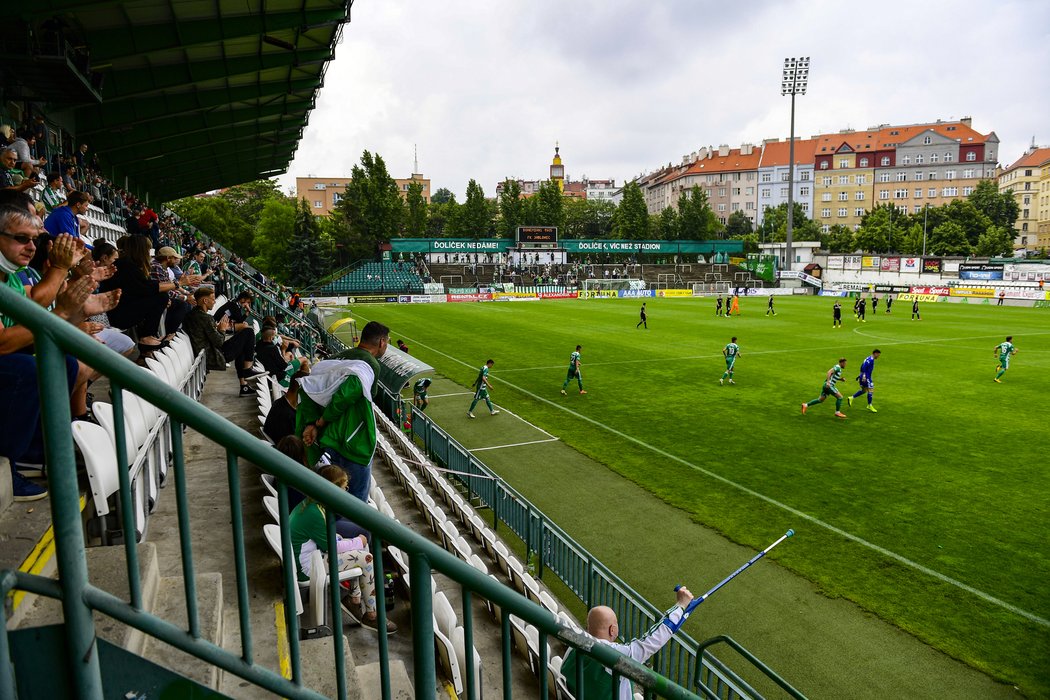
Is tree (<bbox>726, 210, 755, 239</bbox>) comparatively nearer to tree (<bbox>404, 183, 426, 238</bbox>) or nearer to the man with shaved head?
tree (<bbox>404, 183, 426, 238</bbox>)

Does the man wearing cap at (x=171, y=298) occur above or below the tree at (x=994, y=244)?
below

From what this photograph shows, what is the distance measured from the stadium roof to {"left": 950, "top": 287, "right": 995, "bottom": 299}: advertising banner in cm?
5642

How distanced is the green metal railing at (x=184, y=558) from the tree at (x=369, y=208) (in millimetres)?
81756

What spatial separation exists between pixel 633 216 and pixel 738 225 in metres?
39.1

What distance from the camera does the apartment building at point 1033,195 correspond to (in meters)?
114

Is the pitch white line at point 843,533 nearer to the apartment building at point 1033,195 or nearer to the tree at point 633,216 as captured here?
the tree at point 633,216

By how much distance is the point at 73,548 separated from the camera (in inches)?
75.4

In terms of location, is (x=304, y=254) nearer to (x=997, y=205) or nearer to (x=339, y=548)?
(x=339, y=548)

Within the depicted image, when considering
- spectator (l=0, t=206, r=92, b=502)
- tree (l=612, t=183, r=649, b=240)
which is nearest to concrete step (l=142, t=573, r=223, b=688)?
spectator (l=0, t=206, r=92, b=502)

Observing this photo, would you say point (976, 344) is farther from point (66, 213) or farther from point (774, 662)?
point (66, 213)

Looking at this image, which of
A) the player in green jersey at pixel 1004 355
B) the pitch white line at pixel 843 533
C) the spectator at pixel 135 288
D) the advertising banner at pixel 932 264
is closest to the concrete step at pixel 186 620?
the spectator at pixel 135 288

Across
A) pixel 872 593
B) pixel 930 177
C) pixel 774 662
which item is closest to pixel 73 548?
pixel 774 662

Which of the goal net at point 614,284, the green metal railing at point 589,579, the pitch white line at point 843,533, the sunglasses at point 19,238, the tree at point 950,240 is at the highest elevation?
the tree at point 950,240

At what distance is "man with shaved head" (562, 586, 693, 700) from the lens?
3838 millimetres
